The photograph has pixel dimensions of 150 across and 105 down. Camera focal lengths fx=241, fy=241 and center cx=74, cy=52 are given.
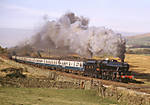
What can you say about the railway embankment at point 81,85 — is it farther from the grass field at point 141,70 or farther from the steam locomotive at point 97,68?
the grass field at point 141,70

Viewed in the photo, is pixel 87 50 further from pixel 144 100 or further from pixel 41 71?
pixel 144 100

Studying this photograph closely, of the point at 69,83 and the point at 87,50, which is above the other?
the point at 87,50

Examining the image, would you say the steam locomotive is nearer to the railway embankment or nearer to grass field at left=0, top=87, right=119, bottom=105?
the railway embankment

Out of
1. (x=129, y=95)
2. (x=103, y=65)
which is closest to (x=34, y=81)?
(x=103, y=65)

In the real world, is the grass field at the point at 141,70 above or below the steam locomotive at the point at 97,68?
below

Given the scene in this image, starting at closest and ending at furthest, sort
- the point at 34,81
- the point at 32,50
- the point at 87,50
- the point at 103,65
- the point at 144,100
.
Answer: the point at 144,100 → the point at 34,81 → the point at 103,65 → the point at 87,50 → the point at 32,50

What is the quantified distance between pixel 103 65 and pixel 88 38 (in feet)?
42.4

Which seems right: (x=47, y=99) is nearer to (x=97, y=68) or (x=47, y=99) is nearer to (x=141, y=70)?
(x=97, y=68)

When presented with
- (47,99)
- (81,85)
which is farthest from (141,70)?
(47,99)

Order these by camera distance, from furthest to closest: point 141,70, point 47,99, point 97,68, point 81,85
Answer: point 141,70 → point 97,68 → point 81,85 → point 47,99

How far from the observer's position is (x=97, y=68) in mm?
44156

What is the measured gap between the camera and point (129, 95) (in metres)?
22.5

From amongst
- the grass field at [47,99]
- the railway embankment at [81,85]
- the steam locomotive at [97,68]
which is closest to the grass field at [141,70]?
the steam locomotive at [97,68]

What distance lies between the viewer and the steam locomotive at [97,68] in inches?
1563
